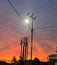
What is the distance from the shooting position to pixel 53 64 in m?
65.6

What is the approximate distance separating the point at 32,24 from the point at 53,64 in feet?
91.0

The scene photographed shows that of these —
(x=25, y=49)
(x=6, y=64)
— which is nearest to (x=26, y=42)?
(x=25, y=49)

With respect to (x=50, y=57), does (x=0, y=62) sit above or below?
above

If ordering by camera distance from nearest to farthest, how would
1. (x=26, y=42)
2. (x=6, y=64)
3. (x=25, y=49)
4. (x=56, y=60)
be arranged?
(x=56, y=60) → (x=26, y=42) → (x=25, y=49) → (x=6, y=64)

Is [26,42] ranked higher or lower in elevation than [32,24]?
higher

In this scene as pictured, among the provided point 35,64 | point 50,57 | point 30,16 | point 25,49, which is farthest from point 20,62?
point 30,16

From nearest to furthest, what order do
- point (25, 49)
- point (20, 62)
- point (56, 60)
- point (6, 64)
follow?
point (56, 60), point (25, 49), point (20, 62), point (6, 64)

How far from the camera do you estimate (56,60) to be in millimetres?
63781

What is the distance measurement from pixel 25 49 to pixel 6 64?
125ft

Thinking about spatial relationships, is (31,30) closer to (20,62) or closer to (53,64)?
(53,64)

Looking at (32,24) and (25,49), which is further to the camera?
(25,49)

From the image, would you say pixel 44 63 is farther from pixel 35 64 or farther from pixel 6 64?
pixel 6 64

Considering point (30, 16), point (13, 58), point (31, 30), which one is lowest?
point (31, 30)

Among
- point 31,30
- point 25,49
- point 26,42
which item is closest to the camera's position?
point 31,30
